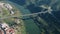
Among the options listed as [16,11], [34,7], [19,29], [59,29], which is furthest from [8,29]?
[59,29]

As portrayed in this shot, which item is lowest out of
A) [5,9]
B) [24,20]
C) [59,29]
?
[59,29]

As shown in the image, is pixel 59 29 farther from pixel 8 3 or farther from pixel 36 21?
pixel 8 3

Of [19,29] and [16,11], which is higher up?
[16,11]

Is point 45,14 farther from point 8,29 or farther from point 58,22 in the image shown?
point 8,29

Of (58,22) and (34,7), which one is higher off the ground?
(34,7)

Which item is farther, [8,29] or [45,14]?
[45,14]

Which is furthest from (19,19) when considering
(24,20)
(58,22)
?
(58,22)

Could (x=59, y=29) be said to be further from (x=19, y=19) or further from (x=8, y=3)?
(x=8, y=3)

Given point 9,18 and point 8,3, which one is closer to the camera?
Result: point 9,18
